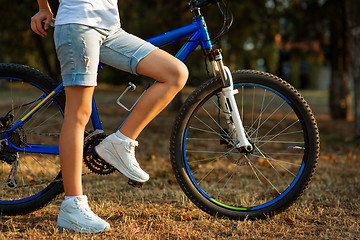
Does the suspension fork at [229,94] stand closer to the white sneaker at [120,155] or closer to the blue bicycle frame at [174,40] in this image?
the blue bicycle frame at [174,40]

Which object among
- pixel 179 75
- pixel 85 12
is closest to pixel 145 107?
pixel 179 75

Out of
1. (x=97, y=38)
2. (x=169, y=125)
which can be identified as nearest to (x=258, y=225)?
(x=97, y=38)

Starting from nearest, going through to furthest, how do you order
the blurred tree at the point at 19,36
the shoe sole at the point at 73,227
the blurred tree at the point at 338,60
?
the shoe sole at the point at 73,227 → the blurred tree at the point at 19,36 → the blurred tree at the point at 338,60

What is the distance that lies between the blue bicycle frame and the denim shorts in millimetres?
251

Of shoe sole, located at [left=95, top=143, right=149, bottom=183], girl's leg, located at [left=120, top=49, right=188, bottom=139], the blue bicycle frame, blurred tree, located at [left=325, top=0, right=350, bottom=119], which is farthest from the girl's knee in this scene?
blurred tree, located at [left=325, top=0, right=350, bottom=119]

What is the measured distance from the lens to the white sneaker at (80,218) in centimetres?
260

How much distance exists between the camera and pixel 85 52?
249cm

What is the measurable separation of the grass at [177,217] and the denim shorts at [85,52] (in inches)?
36.9

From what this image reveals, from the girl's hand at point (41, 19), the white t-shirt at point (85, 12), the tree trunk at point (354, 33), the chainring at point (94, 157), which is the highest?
the tree trunk at point (354, 33)

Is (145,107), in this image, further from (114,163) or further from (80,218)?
(80,218)

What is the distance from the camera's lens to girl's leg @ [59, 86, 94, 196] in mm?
2559

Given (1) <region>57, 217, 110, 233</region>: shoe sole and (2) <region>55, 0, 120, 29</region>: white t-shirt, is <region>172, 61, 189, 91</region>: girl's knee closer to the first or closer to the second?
(2) <region>55, 0, 120, 29</region>: white t-shirt

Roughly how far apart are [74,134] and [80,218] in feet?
1.66

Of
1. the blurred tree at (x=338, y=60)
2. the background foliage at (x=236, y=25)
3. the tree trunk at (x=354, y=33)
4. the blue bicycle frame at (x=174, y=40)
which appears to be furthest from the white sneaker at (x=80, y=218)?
the blurred tree at (x=338, y=60)
